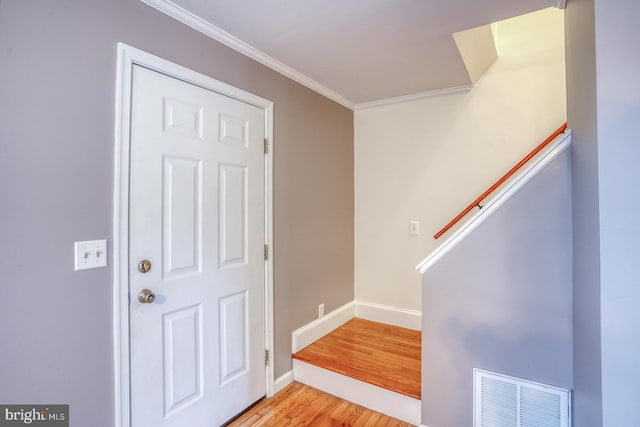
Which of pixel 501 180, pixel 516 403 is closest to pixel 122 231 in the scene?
pixel 516 403

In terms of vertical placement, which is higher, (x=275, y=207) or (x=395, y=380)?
(x=275, y=207)

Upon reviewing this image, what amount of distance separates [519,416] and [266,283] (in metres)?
1.58

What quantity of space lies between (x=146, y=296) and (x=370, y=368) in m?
1.52

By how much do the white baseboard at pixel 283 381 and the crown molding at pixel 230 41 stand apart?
223cm

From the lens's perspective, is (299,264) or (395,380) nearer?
(395,380)

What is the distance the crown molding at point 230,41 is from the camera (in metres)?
1.47

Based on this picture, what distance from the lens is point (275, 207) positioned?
83.9 inches

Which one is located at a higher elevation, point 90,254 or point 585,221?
point 585,221

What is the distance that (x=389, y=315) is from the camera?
2.86 metres

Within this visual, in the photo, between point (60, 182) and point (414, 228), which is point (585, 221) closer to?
point (414, 228)

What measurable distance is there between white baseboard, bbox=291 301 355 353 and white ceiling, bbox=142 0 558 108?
1.99 metres

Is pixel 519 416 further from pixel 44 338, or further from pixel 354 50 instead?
pixel 354 50

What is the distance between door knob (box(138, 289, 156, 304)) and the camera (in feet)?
4.57

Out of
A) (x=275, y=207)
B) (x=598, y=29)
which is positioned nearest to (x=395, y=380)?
(x=275, y=207)
